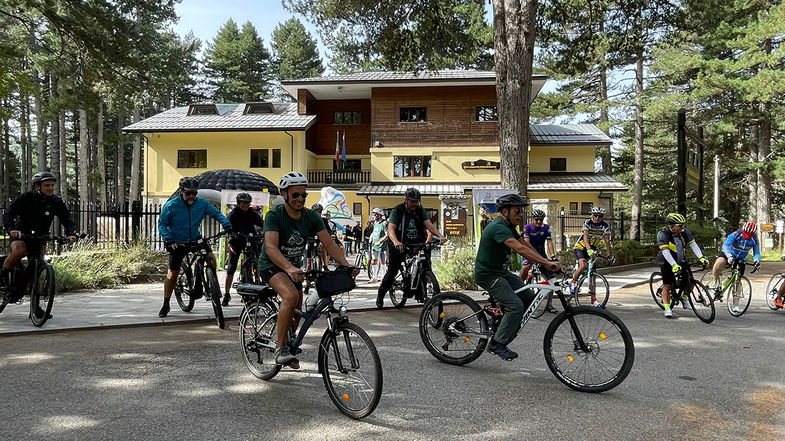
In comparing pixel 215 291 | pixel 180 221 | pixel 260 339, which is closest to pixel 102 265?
pixel 180 221

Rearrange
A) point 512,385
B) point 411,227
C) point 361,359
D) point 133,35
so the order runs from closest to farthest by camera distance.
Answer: point 361,359 → point 512,385 → point 411,227 → point 133,35

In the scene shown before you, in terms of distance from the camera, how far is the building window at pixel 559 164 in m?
34.2

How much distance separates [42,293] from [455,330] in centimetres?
561

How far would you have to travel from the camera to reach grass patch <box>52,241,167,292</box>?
11.2 meters

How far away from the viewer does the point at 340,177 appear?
34812mm

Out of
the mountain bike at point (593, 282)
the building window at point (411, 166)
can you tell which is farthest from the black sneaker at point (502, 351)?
the building window at point (411, 166)

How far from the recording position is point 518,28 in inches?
492

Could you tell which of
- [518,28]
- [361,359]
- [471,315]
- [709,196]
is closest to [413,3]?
[518,28]

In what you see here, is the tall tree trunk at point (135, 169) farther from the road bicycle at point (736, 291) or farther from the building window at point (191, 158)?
the road bicycle at point (736, 291)

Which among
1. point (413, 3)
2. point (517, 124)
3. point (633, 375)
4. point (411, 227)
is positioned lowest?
point (633, 375)

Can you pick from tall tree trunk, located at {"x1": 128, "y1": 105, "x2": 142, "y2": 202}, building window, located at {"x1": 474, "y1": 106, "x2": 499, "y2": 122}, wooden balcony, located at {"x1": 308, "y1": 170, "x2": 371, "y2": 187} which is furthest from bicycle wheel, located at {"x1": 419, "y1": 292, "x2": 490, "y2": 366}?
tall tree trunk, located at {"x1": 128, "y1": 105, "x2": 142, "y2": 202}

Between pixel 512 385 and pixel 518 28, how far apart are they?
9.58 m

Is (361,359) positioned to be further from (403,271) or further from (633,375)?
(403,271)

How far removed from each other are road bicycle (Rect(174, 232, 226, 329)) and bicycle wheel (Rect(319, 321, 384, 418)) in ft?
10.9
